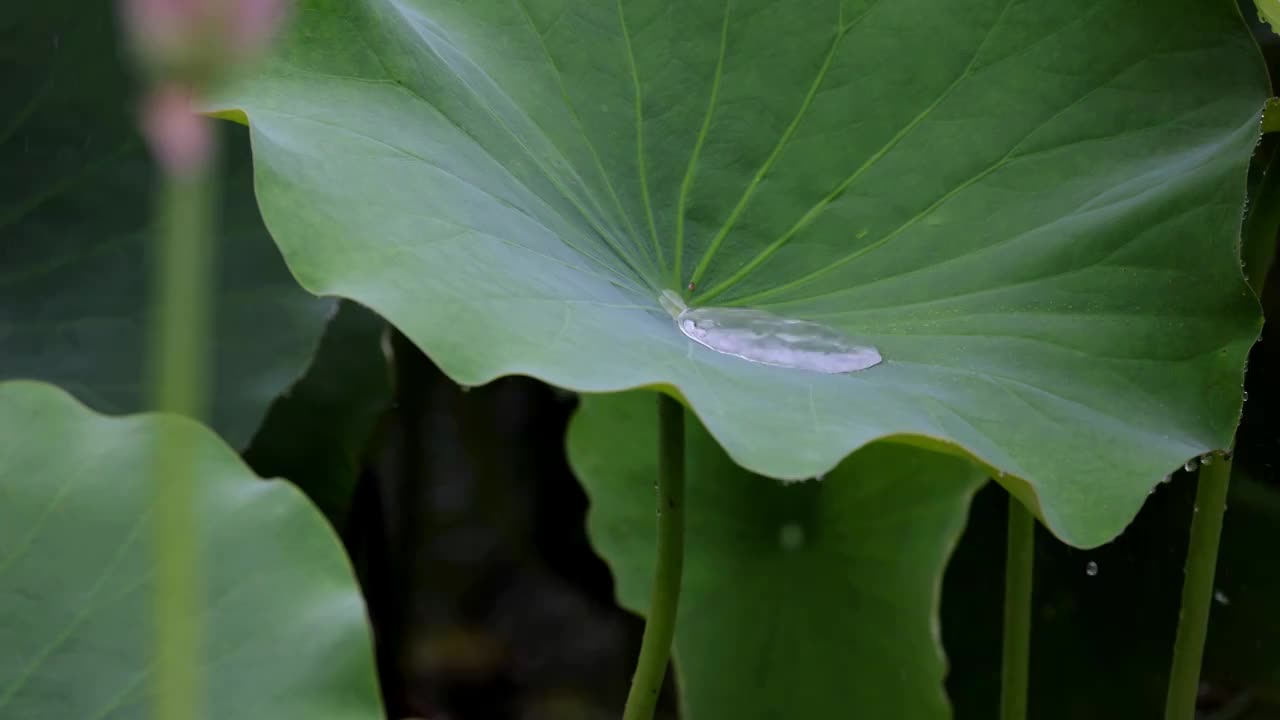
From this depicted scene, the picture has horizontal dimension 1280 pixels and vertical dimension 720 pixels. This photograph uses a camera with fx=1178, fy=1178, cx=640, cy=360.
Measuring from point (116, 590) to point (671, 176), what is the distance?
47 centimetres

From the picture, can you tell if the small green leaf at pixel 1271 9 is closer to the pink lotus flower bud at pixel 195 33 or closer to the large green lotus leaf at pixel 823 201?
the large green lotus leaf at pixel 823 201

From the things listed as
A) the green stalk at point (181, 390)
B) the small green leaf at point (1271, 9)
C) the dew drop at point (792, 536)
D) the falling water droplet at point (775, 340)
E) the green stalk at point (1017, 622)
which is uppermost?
the small green leaf at point (1271, 9)

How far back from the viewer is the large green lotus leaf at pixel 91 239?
0.94 meters

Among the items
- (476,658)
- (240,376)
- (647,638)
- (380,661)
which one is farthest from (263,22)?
(476,658)

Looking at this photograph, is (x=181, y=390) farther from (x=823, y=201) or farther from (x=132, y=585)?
(x=823, y=201)

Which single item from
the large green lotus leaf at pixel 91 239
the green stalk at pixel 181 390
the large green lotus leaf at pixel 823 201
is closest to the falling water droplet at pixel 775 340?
the large green lotus leaf at pixel 823 201

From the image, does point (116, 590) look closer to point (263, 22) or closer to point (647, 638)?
point (647, 638)

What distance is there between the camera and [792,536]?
3.68ft

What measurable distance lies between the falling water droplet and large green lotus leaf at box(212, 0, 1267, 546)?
16 millimetres

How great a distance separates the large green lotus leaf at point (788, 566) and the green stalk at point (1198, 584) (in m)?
0.21

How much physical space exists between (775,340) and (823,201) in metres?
0.19

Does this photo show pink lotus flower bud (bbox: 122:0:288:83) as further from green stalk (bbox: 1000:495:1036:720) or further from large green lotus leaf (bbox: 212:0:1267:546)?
green stalk (bbox: 1000:495:1036:720)

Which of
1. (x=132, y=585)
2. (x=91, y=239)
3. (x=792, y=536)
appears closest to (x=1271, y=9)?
(x=792, y=536)

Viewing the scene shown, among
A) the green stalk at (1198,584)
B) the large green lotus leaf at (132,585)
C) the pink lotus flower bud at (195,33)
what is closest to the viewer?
the pink lotus flower bud at (195,33)
